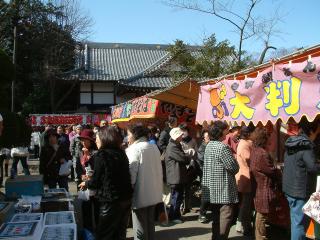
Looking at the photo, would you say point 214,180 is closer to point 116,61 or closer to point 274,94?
point 274,94

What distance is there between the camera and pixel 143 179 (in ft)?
16.5

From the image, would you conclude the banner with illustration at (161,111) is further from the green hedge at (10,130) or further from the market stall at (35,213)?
the green hedge at (10,130)

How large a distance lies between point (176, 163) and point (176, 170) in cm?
13

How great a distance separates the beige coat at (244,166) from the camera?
20.3 ft

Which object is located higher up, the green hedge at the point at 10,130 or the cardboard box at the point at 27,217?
the green hedge at the point at 10,130

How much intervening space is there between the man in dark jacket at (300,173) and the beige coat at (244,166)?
1220 mm

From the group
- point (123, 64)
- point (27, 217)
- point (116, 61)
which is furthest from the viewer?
point (116, 61)

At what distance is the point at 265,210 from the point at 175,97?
196 inches

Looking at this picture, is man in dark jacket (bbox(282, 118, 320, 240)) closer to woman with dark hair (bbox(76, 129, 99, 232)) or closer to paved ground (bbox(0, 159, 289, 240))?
paved ground (bbox(0, 159, 289, 240))

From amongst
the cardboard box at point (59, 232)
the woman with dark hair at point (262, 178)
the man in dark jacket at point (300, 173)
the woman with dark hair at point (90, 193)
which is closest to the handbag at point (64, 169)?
the woman with dark hair at point (90, 193)

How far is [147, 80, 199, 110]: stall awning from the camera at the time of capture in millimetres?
9023

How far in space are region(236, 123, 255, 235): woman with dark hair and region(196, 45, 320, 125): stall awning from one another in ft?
1.44

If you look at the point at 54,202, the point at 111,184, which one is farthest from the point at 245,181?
the point at 54,202

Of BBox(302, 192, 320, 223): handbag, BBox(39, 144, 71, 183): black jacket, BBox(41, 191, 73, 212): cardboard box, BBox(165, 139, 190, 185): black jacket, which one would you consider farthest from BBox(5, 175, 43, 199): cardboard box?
BBox(302, 192, 320, 223): handbag
